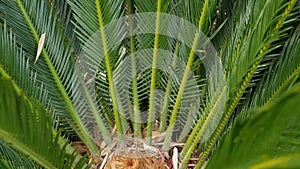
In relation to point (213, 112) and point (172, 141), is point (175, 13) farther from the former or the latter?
point (172, 141)

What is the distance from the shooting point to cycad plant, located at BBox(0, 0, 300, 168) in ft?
5.18

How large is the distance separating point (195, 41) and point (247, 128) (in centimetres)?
93

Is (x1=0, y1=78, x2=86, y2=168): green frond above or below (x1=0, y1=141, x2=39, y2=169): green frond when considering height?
above

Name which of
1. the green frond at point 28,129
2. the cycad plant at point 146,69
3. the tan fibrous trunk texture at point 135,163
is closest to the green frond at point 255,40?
the cycad plant at point 146,69

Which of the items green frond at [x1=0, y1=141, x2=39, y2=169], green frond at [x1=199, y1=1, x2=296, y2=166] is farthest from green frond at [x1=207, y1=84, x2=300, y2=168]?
green frond at [x1=0, y1=141, x2=39, y2=169]

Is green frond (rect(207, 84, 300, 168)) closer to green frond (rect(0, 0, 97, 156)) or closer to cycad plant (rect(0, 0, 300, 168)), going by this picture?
cycad plant (rect(0, 0, 300, 168))

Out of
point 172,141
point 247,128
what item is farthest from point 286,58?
point 247,128

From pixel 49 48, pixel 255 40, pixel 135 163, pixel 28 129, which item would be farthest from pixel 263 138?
pixel 49 48

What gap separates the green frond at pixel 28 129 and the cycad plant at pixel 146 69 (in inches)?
10.5

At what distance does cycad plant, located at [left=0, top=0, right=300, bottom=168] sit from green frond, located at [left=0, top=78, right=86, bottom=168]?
10.5 inches

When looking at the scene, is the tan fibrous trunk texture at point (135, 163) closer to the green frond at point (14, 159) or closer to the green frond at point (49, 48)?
the green frond at point (49, 48)

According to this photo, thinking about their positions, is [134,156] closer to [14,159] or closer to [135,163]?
[135,163]

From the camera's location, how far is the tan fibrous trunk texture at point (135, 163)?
5.99ft

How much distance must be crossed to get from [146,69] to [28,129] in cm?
83
